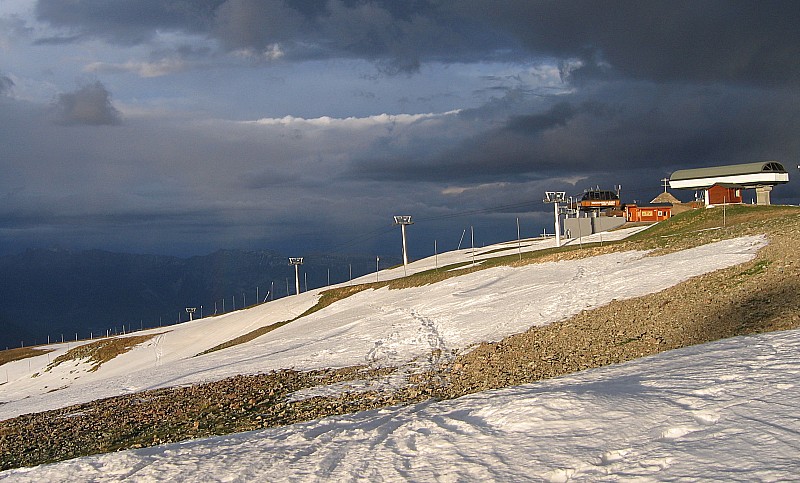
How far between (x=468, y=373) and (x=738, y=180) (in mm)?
111429

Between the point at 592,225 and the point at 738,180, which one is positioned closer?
the point at 738,180

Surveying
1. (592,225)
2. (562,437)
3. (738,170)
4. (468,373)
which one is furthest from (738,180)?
(562,437)

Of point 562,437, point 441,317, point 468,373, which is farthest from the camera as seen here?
point 441,317

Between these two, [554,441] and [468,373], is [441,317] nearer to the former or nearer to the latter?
[468,373]

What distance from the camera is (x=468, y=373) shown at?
26453 millimetres

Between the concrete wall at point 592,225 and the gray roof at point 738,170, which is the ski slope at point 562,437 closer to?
the gray roof at point 738,170

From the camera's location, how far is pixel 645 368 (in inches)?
766

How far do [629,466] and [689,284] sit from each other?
85.1ft

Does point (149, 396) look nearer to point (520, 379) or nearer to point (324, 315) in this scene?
point (520, 379)

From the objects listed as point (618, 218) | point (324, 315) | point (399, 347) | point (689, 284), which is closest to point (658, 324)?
point (689, 284)

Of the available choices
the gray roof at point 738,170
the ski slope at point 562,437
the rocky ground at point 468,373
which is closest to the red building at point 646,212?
the gray roof at point 738,170

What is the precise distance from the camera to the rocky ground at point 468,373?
21.5 metres

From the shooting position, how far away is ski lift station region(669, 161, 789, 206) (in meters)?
115

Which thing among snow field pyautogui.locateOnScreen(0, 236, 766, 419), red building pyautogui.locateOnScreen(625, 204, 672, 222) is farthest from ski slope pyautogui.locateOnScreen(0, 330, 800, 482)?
red building pyautogui.locateOnScreen(625, 204, 672, 222)
